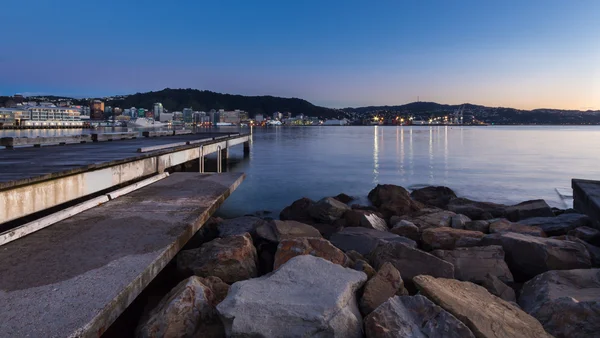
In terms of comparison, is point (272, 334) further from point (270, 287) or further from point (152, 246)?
point (152, 246)

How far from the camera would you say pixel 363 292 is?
14.9ft

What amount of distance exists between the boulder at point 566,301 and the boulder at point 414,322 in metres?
1.41

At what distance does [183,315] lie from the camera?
398 centimetres

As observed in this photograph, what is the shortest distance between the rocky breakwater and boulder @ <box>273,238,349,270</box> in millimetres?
14

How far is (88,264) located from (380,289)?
305cm

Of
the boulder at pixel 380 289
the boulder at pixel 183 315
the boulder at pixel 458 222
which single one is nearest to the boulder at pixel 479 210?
the boulder at pixel 458 222

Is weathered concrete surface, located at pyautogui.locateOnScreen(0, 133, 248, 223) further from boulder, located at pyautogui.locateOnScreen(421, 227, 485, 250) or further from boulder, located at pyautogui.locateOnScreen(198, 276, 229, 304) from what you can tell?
boulder, located at pyautogui.locateOnScreen(421, 227, 485, 250)

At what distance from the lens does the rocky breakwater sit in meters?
3.72

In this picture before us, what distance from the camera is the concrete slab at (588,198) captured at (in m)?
9.70

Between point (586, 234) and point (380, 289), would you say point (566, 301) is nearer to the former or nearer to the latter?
point (380, 289)

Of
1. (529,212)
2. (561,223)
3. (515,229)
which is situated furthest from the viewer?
(529,212)

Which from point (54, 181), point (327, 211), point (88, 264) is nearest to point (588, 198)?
point (327, 211)

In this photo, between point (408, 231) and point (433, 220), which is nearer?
point (408, 231)

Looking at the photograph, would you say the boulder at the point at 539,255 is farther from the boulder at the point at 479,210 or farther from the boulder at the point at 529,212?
the boulder at the point at 479,210
